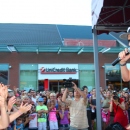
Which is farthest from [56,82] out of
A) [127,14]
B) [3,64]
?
[127,14]

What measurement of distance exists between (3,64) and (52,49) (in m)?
4.54

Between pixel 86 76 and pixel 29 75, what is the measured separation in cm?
524

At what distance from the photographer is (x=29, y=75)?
2022 centimetres

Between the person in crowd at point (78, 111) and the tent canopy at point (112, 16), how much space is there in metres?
2.05

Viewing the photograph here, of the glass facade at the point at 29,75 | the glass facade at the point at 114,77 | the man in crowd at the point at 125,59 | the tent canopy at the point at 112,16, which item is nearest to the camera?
the man in crowd at the point at 125,59

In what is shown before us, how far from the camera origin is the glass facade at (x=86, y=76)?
2059 centimetres

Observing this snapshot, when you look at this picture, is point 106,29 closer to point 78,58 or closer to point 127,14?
point 127,14

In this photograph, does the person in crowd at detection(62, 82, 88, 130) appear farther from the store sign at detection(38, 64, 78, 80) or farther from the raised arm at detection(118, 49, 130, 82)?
the store sign at detection(38, 64, 78, 80)

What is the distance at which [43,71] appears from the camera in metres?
19.9

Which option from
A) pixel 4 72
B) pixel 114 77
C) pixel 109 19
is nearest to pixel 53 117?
pixel 109 19

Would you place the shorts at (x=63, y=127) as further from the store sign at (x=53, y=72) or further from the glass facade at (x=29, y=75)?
the glass facade at (x=29, y=75)

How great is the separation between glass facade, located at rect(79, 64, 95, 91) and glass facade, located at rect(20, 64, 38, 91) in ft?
13.5

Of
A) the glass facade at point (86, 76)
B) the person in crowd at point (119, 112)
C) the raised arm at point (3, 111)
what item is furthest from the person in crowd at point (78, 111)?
the glass facade at point (86, 76)

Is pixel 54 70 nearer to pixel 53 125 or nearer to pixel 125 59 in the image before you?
pixel 53 125
